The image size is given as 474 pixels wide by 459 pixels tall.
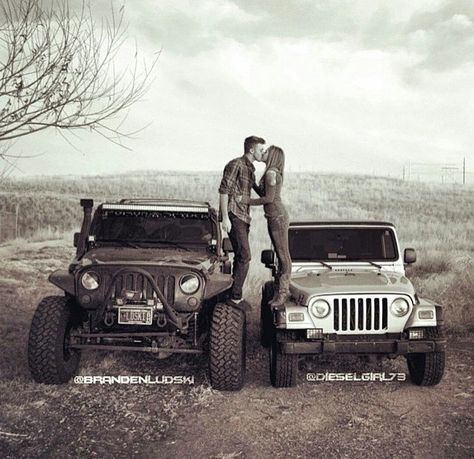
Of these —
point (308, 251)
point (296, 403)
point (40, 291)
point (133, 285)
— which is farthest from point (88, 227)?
point (40, 291)

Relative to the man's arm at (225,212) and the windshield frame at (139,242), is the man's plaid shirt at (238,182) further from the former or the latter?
the windshield frame at (139,242)

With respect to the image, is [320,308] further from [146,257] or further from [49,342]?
[49,342]

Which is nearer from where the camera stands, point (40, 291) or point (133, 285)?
point (133, 285)

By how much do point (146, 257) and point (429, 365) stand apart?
305 cm

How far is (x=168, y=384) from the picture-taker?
6.65m

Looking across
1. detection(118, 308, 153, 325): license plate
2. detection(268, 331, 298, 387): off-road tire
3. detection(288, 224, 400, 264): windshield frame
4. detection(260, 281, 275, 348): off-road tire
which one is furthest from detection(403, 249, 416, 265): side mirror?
detection(118, 308, 153, 325): license plate

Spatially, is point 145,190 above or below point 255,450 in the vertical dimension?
above

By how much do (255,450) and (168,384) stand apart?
6.79ft

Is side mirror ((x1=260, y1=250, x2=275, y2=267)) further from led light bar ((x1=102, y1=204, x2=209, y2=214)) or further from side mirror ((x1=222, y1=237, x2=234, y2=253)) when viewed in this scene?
led light bar ((x1=102, y1=204, x2=209, y2=214))

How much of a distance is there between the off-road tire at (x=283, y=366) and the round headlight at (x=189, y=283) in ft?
2.98

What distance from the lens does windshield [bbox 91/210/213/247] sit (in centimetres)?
738

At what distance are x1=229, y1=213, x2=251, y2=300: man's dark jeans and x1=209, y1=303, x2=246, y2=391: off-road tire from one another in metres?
0.84

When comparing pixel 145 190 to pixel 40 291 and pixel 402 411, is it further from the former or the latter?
pixel 402 411

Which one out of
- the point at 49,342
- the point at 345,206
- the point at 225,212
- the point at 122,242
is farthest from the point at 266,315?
the point at 345,206
